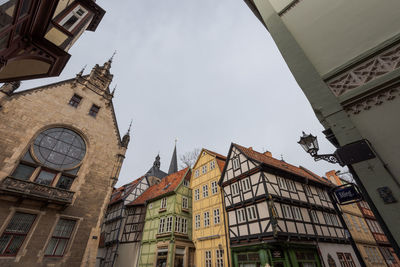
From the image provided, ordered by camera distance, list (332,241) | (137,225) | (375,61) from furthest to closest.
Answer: (137,225) < (332,241) < (375,61)

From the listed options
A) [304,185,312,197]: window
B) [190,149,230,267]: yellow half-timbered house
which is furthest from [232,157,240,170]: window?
[304,185,312,197]: window

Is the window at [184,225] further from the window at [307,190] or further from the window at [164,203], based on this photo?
the window at [307,190]

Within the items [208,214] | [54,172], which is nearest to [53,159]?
[54,172]

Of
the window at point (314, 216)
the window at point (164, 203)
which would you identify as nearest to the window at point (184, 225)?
the window at point (164, 203)

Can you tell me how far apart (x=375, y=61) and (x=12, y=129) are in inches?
800

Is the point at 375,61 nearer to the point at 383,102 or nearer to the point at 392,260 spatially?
the point at 383,102

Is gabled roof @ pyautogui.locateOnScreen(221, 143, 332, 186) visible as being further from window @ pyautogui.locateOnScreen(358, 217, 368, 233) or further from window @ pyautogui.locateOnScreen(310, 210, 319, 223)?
window @ pyautogui.locateOnScreen(358, 217, 368, 233)

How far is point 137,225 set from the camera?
72.6 feet

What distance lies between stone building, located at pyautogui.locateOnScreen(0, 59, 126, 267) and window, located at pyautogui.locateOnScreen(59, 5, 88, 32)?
36.4 feet

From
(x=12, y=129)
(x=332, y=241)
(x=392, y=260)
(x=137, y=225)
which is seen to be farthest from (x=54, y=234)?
(x=392, y=260)

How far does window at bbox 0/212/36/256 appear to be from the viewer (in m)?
11.1

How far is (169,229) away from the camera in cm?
1842

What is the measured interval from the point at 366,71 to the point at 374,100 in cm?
72

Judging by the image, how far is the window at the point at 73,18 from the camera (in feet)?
23.4
